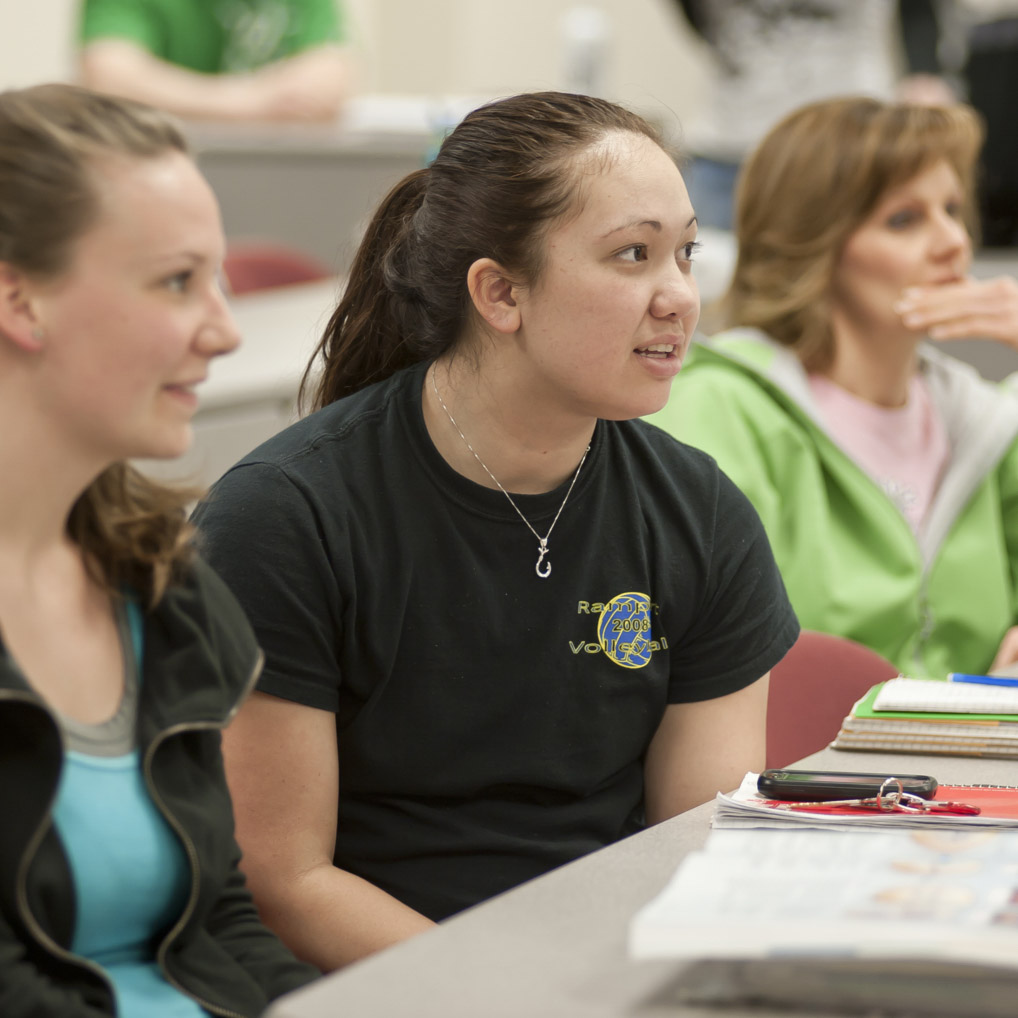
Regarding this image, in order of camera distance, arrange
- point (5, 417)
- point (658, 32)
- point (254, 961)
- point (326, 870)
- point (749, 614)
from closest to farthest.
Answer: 1. point (5, 417)
2. point (254, 961)
3. point (326, 870)
4. point (749, 614)
5. point (658, 32)

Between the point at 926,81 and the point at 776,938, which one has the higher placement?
the point at 926,81

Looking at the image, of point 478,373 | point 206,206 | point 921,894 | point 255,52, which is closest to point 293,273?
point 255,52

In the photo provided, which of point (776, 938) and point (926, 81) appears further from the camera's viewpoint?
point (926, 81)

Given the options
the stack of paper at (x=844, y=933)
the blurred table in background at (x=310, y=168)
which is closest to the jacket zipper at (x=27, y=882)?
the stack of paper at (x=844, y=933)

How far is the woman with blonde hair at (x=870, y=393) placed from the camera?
210 cm

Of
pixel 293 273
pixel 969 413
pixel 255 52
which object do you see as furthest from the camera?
pixel 255 52

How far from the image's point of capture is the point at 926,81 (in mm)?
3572

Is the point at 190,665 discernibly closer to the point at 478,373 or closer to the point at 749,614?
the point at 478,373

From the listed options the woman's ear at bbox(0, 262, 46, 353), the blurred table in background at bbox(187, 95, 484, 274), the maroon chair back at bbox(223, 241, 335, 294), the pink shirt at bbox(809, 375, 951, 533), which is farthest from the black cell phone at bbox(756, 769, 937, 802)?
the blurred table in background at bbox(187, 95, 484, 274)

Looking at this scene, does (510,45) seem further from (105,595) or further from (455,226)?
(105,595)

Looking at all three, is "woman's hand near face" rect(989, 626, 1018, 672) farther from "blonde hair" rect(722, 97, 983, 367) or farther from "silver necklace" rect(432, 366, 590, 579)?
"silver necklace" rect(432, 366, 590, 579)

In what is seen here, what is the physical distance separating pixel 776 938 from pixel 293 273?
112 inches

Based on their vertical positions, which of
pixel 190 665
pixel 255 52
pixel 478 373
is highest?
pixel 255 52

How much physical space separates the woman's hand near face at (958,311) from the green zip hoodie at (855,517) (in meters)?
0.13
